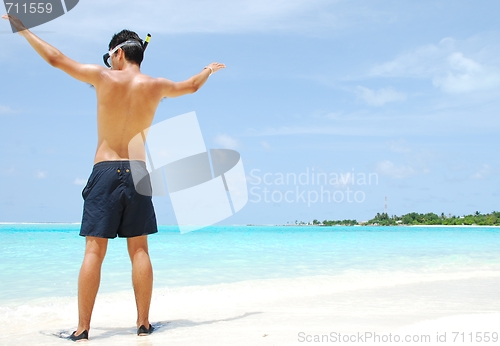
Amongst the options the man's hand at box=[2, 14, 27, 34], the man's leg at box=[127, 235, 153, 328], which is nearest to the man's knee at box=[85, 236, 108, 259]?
the man's leg at box=[127, 235, 153, 328]

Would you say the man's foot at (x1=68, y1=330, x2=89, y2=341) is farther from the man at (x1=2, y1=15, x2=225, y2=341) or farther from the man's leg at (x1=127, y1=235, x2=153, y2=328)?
the man's leg at (x1=127, y1=235, x2=153, y2=328)

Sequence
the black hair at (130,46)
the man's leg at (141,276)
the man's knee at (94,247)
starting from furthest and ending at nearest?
the black hair at (130,46)
the man's leg at (141,276)
the man's knee at (94,247)

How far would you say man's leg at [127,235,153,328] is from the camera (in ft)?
9.62

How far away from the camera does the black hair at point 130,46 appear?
3039 millimetres

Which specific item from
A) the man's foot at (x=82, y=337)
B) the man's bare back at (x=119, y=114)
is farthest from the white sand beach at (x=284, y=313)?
the man's bare back at (x=119, y=114)

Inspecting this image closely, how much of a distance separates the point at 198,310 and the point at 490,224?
80.3 m

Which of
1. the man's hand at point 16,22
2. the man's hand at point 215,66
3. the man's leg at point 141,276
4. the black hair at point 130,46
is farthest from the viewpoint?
the man's hand at point 215,66

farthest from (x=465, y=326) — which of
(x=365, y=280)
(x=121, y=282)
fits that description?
(x=121, y=282)

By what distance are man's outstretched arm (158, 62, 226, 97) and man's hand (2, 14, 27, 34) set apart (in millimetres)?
829

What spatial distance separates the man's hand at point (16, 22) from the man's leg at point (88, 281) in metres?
1.27

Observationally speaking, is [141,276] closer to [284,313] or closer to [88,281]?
[88,281]

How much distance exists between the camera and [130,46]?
304 cm

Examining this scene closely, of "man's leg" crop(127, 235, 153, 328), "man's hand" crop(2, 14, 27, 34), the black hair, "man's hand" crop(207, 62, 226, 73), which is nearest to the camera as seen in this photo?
"man's hand" crop(2, 14, 27, 34)

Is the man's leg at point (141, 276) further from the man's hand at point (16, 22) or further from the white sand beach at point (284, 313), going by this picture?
the man's hand at point (16, 22)
